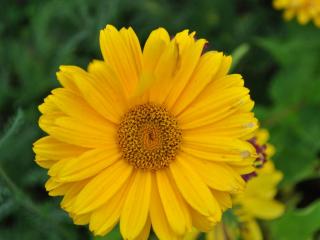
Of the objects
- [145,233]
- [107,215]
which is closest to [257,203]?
[145,233]

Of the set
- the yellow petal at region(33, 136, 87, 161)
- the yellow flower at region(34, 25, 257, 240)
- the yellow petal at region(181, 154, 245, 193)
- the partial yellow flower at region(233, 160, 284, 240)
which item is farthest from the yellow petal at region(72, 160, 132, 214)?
the partial yellow flower at region(233, 160, 284, 240)

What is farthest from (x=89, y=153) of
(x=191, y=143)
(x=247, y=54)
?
(x=247, y=54)

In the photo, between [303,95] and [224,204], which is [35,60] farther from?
[224,204]

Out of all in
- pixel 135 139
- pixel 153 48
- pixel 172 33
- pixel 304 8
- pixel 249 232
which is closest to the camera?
pixel 153 48

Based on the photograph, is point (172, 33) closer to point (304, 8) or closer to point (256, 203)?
point (304, 8)

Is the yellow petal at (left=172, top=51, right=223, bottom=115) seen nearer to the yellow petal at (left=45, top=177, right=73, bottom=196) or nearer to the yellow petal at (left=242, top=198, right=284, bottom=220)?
the yellow petal at (left=45, top=177, right=73, bottom=196)

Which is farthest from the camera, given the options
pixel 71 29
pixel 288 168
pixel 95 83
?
pixel 71 29

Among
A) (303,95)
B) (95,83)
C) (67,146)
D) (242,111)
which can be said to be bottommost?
(303,95)
